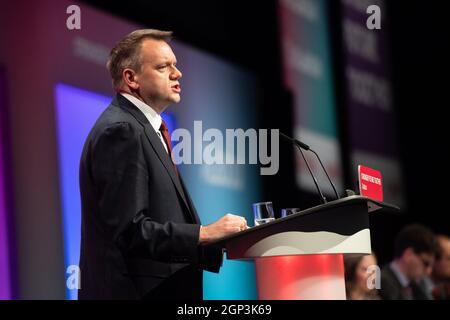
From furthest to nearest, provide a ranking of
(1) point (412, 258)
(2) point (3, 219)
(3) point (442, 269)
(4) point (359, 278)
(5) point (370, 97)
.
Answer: (5) point (370, 97) → (3) point (442, 269) → (1) point (412, 258) → (4) point (359, 278) → (2) point (3, 219)

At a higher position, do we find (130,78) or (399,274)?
(130,78)

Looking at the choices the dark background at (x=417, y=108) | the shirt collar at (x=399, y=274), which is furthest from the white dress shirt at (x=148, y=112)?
the dark background at (x=417, y=108)

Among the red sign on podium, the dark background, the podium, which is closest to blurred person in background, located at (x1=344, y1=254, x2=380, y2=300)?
the dark background

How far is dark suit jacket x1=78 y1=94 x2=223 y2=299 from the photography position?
274 centimetres

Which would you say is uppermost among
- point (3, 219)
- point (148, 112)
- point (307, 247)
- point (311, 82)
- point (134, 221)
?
point (311, 82)

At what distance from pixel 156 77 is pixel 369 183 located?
2.99 feet

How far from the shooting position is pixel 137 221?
2.73 meters

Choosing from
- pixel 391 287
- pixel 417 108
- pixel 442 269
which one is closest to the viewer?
pixel 391 287

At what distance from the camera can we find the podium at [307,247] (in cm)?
274

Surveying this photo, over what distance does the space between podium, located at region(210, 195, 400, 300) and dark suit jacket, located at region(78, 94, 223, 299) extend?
19 cm

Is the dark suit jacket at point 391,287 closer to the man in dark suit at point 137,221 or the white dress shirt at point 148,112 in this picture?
the man in dark suit at point 137,221

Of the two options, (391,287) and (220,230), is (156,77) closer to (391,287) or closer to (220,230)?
(220,230)

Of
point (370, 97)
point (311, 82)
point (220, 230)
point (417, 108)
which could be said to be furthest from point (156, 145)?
point (417, 108)
